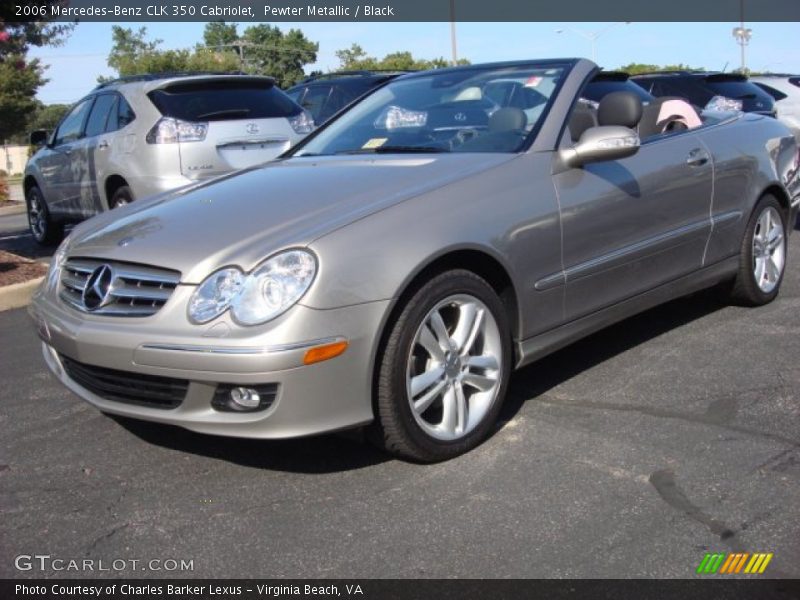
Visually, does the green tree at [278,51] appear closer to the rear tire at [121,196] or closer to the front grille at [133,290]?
the rear tire at [121,196]

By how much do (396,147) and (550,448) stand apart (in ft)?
5.52

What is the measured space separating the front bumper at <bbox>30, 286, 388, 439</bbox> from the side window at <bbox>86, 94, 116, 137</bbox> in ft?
19.6

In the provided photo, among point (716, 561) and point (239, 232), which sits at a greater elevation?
point (239, 232)

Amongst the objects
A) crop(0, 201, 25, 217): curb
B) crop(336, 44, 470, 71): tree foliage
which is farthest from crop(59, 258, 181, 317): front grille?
crop(336, 44, 470, 71): tree foliage

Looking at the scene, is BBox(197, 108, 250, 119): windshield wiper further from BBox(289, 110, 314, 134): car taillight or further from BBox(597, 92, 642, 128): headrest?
BBox(597, 92, 642, 128): headrest

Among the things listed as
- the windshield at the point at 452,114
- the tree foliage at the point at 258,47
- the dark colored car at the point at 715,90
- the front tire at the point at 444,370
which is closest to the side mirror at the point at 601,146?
the windshield at the point at 452,114

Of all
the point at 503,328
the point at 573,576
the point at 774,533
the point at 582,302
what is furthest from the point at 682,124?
the point at 573,576

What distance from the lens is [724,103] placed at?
10.1 meters

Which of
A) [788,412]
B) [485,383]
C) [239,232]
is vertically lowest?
[788,412]

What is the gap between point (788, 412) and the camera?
152 inches

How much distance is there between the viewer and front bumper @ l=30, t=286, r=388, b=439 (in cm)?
304

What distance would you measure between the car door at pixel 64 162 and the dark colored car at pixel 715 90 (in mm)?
6581
